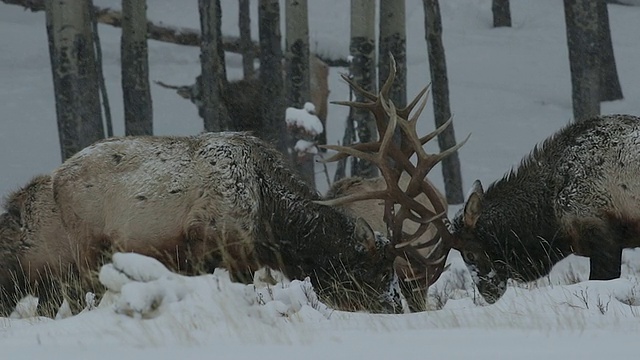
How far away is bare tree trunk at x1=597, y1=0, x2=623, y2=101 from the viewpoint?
23.0 meters

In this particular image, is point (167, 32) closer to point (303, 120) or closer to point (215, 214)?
point (303, 120)

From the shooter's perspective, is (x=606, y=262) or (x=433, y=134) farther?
(x=433, y=134)

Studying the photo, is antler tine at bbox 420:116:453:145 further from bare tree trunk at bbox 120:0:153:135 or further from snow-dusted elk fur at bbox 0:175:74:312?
bare tree trunk at bbox 120:0:153:135

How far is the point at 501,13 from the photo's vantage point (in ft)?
96.1

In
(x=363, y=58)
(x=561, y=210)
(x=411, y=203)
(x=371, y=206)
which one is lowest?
(x=371, y=206)

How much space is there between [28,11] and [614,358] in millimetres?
27065

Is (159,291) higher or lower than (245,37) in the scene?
lower

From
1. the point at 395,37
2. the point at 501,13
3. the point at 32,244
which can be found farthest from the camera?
the point at 501,13

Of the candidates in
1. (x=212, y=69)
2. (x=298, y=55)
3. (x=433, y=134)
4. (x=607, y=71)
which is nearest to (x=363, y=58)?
(x=298, y=55)

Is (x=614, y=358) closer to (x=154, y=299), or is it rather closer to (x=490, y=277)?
(x=154, y=299)

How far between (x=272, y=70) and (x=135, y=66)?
188 centimetres

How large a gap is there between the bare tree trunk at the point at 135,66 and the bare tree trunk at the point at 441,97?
426 cm

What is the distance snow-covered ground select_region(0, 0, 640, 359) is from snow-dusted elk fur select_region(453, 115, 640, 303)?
1.00ft

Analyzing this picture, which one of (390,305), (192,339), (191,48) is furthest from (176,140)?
(191,48)
